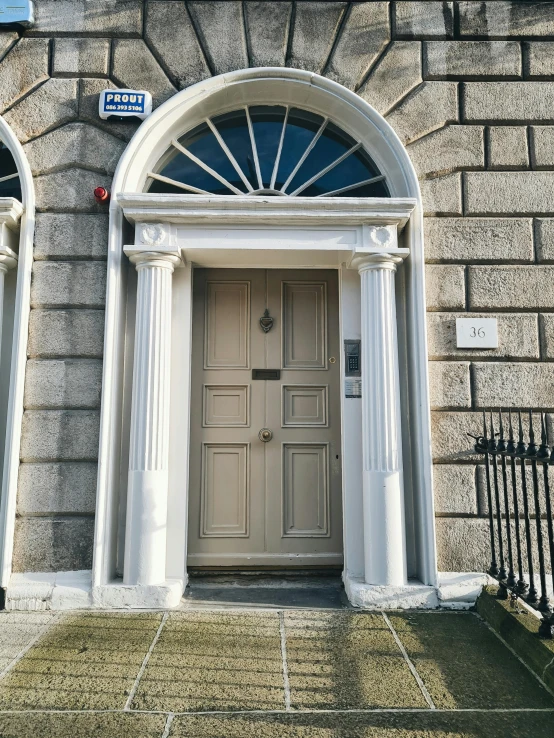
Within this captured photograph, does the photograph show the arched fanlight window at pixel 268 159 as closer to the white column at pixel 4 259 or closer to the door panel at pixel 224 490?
the white column at pixel 4 259

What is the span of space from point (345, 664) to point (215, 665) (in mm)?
755

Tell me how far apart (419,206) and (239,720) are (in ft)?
12.9

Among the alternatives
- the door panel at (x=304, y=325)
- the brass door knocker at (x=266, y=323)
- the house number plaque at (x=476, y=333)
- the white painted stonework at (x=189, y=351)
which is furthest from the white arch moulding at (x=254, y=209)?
the brass door knocker at (x=266, y=323)

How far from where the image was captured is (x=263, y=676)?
9.61 feet

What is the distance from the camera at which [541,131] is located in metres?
4.69

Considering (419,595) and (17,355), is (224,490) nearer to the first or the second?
(419,595)

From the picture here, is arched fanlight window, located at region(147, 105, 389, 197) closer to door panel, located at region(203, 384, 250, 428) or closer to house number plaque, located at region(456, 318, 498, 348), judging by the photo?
house number plaque, located at region(456, 318, 498, 348)

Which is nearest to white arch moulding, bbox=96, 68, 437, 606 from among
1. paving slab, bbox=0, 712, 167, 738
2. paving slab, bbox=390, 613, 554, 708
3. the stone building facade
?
the stone building facade

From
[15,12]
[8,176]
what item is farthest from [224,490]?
[15,12]

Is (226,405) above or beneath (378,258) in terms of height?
beneath

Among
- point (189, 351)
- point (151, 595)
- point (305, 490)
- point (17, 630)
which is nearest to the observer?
point (17, 630)

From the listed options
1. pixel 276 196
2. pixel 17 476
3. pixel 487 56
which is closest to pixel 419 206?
pixel 276 196

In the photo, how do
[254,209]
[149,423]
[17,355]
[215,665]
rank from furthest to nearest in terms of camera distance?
[254,209]
[17,355]
[149,423]
[215,665]

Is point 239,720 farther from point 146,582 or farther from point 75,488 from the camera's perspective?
point 75,488
